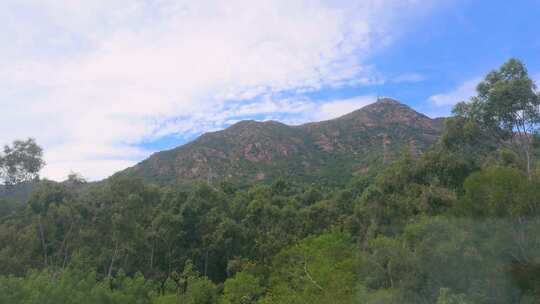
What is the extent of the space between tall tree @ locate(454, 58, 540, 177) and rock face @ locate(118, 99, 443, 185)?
89.3 feet

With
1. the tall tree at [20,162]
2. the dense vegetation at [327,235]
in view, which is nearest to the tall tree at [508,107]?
the dense vegetation at [327,235]

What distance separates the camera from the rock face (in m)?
49.7

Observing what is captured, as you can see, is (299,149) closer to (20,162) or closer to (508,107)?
(20,162)

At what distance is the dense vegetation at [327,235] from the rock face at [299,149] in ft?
64.3

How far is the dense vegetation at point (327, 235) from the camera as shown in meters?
12.6

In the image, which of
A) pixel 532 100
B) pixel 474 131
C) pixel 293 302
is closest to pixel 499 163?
pixel 474 131

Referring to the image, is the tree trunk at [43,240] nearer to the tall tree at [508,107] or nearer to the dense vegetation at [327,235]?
the dense vegetation at [327,235]

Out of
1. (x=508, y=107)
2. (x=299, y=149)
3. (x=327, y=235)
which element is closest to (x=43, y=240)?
(x=327, y=235)

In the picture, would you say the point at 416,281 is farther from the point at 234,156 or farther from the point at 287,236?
the point at 234,156

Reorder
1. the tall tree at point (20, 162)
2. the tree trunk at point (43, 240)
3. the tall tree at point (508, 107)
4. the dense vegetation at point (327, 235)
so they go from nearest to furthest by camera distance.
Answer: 1. the dense vegetation at point (327, 235)
2. the tall tree at point (508, 107)
3. the tree trunk at point (43, 240)
4. the tall tree at point (20, 162)

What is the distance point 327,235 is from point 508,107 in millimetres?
8507

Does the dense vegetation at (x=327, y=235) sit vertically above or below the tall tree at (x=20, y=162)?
below

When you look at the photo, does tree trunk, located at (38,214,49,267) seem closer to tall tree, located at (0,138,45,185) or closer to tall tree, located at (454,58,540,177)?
tall tree, located at (0,138,45,185)

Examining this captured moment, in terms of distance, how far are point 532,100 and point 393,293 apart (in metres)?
8.24
